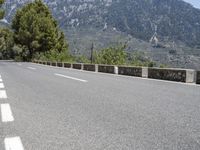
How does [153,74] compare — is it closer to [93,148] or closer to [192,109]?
[192,109]

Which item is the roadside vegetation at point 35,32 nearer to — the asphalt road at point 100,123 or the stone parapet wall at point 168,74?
the stone parapet wall at point 168,74

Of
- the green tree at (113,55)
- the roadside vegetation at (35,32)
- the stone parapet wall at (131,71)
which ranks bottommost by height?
the stone parapet wall at (131,71)

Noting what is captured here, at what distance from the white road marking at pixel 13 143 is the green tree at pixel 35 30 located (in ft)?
229

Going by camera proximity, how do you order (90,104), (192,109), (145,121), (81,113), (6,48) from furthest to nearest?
(6,48) < (90,104) < (192,109) < (81,113) < (145,121)

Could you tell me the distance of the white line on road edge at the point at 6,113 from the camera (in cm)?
652

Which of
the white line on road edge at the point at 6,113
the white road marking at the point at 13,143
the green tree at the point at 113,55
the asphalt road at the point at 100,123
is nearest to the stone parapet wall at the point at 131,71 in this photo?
the asphalt road at the point at 100,123

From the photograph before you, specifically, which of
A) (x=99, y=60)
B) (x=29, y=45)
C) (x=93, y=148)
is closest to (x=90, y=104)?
(x=93, y=148)

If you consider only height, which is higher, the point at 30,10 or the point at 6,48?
the point at 30,10

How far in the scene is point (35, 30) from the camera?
7712 cm

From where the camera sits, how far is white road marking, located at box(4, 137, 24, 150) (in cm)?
464

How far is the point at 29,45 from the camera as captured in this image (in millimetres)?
79875

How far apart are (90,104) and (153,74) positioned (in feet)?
39.5

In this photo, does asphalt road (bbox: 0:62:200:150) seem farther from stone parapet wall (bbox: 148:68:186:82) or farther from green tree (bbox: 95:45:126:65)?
green tree (bbox: 95:45:126:65)

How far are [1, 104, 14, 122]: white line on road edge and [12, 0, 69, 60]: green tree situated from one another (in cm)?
6700
